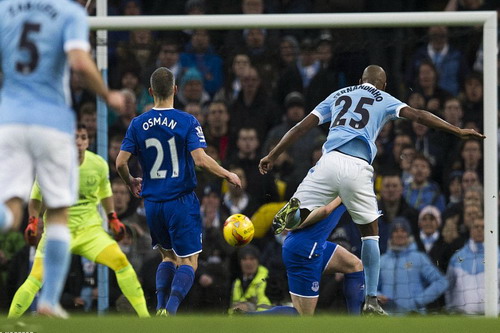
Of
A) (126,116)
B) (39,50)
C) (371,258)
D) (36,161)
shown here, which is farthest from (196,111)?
(36,161)

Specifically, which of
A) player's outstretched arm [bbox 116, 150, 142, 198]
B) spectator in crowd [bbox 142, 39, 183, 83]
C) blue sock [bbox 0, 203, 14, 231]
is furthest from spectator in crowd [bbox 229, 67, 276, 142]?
blue sock [bbox 0, 203, 14, 231]

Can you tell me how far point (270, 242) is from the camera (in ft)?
36.6

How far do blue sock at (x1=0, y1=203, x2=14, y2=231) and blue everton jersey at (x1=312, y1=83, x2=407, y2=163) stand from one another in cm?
356

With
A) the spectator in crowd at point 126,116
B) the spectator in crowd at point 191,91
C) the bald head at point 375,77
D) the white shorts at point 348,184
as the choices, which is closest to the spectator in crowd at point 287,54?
the spectator in crowd at point 191,91

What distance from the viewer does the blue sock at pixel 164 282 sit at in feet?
30.5

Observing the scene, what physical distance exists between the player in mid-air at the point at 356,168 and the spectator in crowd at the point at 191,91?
9.90 ft

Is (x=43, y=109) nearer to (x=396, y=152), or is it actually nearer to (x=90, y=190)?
(x=90, y=190)

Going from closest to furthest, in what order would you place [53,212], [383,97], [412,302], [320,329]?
[320,329] < [53,212] < [383,97] < [412,302]

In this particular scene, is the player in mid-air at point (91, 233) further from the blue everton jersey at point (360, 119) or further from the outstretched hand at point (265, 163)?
the blue everton jersey at point (360, 119)

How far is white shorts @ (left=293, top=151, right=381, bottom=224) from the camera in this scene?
8.78 meters

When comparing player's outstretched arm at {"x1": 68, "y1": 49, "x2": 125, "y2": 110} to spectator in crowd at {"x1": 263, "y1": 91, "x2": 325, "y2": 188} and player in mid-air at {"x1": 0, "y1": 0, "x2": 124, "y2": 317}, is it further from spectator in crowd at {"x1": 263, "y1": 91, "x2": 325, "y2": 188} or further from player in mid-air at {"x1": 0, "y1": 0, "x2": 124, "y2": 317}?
spectator in crowd at {"x1": 263, "y1": 91, "x2": 325, "y2": 188}

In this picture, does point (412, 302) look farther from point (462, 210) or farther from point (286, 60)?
point (286, 60)

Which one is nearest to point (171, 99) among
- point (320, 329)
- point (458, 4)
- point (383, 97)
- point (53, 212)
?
point (383, 97)

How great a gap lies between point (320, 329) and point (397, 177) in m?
6.10
